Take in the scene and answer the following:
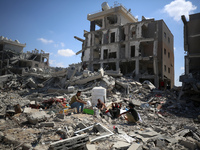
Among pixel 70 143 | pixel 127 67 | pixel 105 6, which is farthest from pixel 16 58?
pixel 70 143

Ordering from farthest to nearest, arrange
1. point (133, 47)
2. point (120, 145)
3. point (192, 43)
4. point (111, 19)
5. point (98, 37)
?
1. point (111, 19)
2. point (98, 37)
3. point (133, 47)
4. point (192, 43)
5. point (120, 145)

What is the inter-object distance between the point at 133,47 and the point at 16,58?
102 feet

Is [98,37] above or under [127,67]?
above

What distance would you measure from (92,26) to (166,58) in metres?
16.8

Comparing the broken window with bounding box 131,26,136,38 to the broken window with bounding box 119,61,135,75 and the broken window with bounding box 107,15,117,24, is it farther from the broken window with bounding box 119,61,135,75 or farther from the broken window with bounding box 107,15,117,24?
the broken window with bounding box 107,15,117,24

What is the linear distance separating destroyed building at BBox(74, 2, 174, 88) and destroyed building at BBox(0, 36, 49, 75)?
62.5ft

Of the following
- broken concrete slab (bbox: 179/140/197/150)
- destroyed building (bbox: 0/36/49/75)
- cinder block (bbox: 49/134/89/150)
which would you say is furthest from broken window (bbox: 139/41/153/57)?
destroyed building (bbox: 0/36/49/75)

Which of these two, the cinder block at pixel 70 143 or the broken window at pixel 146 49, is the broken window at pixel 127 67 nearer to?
the broken window at pixel 146 49

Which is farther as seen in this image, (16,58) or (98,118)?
(16,58)

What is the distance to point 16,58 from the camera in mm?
37125

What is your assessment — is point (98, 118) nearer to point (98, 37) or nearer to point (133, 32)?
point (133, 32)

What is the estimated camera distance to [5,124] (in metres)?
4.57

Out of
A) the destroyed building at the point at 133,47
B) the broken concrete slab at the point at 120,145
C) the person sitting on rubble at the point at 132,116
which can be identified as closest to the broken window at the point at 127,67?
the destroyed building at the point at 133,47

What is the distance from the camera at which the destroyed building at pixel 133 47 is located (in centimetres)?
2248
